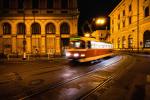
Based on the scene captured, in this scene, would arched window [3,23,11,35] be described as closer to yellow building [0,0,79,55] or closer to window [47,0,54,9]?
yellow building [0,0,79,55]

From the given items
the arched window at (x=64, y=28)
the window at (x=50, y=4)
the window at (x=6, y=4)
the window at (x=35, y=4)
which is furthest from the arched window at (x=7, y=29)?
the arched window at (x=64, y=28)

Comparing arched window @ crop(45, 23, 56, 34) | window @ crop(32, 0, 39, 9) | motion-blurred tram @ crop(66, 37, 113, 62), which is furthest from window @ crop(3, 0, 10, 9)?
motion-blurred tram @ crop(66, 37, 113, 62)

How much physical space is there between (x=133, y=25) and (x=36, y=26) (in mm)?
24062

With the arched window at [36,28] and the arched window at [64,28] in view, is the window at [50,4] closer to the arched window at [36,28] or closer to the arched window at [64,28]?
the arched window at [36,28]

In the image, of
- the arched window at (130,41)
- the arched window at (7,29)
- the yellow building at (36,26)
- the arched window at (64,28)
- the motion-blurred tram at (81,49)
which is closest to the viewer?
the motion-blurred tram at (81,49)

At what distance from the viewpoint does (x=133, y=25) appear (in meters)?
43.2

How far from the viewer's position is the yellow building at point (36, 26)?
35344 mm

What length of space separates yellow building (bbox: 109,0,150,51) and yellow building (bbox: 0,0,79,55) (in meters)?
15.0

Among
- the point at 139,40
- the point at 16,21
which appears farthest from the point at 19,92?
the point at 139,40

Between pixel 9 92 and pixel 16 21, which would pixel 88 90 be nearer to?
pixel 9 92

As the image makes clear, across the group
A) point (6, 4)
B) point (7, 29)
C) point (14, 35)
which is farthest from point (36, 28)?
point (6, 4)

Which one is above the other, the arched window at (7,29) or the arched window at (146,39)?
the arched window at (7,29)

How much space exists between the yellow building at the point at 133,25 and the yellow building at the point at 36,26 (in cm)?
1501

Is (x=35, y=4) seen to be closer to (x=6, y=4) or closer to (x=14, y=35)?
(x=6, y=4)
